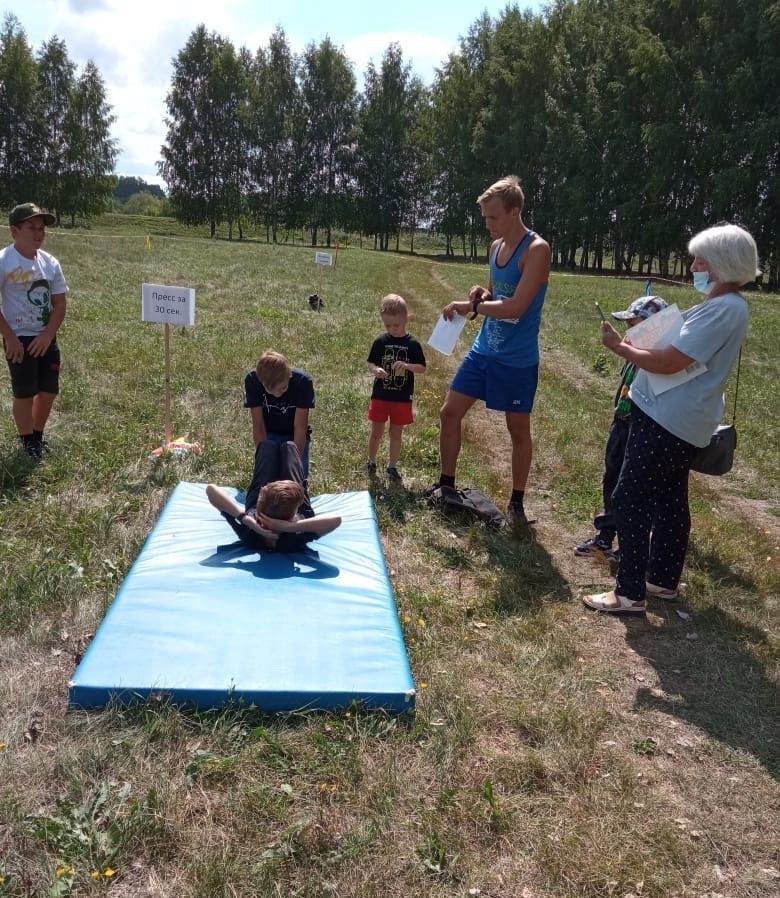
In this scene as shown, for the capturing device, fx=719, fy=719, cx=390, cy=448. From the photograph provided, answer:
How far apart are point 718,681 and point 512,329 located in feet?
8.50

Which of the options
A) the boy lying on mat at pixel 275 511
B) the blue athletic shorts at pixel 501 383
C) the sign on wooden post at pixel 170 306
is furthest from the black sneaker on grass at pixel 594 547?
the sign on wooden post at pixel 170 306

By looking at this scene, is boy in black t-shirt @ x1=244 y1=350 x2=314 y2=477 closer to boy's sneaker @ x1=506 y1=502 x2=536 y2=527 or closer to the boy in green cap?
boy's sneaker @ x1=506 y1=502 x2=536 y2=527

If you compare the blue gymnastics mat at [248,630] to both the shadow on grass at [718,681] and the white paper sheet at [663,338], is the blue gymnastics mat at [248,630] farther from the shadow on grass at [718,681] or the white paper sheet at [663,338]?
the white paper sheet at [663,338]

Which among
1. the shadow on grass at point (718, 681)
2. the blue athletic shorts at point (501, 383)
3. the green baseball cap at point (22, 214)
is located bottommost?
the shadow on grass at point (718, 681)

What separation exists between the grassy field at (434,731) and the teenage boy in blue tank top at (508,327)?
2.56 feet

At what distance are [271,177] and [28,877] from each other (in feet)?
202

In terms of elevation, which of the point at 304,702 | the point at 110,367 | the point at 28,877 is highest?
the point at 110,367

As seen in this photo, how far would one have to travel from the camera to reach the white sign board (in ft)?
20.3

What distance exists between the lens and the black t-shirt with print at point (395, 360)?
19.7ft

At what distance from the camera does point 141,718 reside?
9.70ft

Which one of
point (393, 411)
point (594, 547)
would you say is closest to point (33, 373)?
point (393, 411)

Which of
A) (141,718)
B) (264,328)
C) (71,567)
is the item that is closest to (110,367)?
(264,328)

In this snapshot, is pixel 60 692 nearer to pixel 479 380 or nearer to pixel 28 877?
pixel 28 877

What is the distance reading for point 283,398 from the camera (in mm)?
5191
